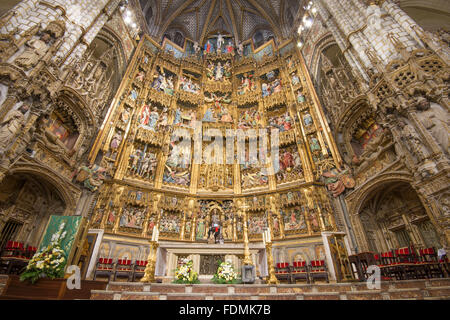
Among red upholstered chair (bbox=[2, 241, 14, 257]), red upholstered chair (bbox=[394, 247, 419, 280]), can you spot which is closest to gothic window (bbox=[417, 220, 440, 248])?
red upholstered chair (bbox=[394, 247, 419, 280])

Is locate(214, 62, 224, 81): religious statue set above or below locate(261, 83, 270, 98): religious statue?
above

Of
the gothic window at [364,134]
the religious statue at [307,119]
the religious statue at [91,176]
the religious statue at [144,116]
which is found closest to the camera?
the religious statue at [91,176]

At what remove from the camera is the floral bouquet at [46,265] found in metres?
4.04

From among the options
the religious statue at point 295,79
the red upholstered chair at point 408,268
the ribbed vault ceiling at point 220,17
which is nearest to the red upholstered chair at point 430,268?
the red upholstered chair at point 408,268

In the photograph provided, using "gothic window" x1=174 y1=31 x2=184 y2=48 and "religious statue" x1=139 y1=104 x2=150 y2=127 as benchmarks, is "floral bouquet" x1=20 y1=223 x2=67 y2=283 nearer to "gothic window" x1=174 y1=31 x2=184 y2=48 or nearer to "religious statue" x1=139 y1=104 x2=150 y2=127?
"religious statue" x1=139 y1=104 x2=150 y2=127

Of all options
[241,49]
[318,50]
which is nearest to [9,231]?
[318,50]

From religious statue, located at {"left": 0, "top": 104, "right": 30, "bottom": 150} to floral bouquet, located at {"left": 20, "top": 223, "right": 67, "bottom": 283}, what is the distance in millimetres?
3789

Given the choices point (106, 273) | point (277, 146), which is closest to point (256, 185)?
point (277, 146)

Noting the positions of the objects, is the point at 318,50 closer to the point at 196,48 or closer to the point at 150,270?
the point at 196,48

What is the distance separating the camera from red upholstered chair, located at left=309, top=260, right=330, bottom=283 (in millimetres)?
8742

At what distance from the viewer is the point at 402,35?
26.0ft

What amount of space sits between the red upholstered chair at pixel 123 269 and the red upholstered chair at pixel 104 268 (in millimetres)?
271

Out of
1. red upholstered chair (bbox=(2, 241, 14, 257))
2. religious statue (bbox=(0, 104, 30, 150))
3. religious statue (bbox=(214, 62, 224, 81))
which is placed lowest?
red upholstered chair (bbox=(2, 241, 14, 257))

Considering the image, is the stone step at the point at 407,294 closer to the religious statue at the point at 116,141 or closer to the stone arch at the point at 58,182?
the stone arch at the point at 58,182
